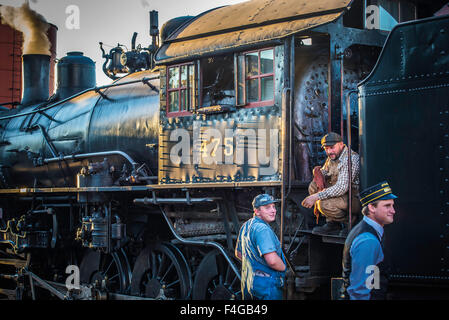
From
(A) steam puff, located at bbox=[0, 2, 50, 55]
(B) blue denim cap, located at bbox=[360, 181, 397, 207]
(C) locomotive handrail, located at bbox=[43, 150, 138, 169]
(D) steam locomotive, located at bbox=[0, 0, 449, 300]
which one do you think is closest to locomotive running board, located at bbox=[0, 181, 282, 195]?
(D) steam locomotive, located at bbox=[0, 0, 449, 300]

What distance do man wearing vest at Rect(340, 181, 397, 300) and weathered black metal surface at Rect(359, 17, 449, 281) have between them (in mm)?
576

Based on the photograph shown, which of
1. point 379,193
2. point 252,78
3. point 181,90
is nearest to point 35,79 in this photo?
point 181,90

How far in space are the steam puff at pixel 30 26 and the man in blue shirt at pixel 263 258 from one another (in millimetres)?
9381

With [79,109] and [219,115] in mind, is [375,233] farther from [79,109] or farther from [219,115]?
[79,109]

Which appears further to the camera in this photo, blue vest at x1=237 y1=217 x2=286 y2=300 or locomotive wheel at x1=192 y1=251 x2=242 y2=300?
locomotive wheel at x1=192 y1=251 x2=242 y2=300

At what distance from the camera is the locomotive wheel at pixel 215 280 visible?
21.4 ft

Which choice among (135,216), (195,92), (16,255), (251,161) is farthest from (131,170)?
(16,255)

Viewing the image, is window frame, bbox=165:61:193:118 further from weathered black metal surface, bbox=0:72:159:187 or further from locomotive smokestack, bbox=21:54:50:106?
locomotive smokestack, bbox=21:54:50:106

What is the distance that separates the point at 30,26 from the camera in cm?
1375

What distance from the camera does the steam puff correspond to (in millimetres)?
12979

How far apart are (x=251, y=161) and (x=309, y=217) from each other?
80 centimetres

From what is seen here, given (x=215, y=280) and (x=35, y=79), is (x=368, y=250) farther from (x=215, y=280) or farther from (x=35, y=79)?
(x=35, y=79)

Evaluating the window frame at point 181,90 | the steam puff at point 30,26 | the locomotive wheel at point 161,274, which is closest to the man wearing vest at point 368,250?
the window frame at point 181,90
